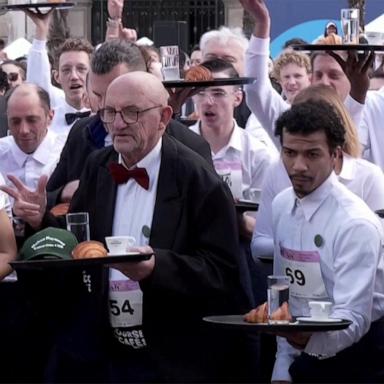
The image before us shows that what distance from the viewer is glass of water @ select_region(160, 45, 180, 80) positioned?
7.36m

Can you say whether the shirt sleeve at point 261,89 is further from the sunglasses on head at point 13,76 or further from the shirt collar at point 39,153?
the sunglasses on head at point 13,76

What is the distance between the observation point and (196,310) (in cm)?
602

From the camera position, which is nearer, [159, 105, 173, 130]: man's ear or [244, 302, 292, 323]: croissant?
[244, 302, 292, 323]: croissant

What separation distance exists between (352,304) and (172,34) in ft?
10.3

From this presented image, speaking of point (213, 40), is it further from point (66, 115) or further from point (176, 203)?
point (176, 203)

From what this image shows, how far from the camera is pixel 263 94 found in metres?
7.55

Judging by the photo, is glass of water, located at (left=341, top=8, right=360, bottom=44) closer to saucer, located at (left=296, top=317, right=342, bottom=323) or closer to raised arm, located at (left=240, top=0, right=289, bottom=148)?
raised arm, located at (left=240, top=0, right=289, bottom=148)

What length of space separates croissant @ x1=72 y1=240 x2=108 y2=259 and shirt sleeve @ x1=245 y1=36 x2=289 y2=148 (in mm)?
1994

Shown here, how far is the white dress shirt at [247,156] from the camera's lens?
7711 millimetres

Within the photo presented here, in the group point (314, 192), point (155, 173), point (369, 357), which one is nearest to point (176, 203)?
point (155, 173)

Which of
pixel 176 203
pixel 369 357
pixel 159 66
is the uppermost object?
pixel 159 66

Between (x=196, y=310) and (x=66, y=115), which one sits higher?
(x=66, y=115)

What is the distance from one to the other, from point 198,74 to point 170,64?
0.87 ft

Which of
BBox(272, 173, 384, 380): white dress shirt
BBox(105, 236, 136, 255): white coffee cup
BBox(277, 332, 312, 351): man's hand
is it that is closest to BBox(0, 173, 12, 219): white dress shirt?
BBox(105, 236, 136, 255): white coffee cup
